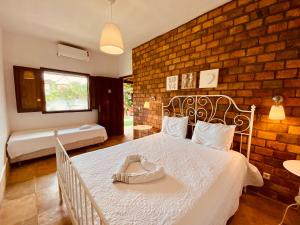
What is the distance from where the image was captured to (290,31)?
156 centimetres

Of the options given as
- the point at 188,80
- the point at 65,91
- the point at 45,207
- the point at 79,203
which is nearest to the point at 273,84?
the point at 188,80

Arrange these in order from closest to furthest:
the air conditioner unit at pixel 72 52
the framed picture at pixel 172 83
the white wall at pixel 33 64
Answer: the framed picture at pixel 172 83 → the white wall at pixel 33 64 → the air conditioner unit at pixel 72 52

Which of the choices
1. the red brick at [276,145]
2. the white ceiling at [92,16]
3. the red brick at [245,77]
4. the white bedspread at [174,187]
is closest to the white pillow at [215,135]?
the white bedspread at [174,187]

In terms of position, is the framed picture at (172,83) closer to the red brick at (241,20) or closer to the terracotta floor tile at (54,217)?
the red brick at (241,20)

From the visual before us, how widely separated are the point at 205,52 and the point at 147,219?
238cm

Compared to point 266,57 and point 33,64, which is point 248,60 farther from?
point 33,64

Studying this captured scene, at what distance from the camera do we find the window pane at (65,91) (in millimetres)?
3574

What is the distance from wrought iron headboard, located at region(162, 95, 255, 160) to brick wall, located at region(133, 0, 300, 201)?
0.09 m

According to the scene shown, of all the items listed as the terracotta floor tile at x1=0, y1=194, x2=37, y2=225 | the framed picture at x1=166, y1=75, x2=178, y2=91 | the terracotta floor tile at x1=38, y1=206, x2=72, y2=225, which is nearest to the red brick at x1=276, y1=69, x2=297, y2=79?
the framed picture at x1=166, y1=75, x2=178, y2=91

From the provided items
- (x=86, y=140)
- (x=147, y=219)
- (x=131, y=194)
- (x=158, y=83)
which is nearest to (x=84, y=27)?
(x=158, y=83)

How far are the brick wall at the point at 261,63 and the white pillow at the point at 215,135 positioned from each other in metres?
0.37

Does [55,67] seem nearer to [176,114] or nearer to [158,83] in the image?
[158,83]

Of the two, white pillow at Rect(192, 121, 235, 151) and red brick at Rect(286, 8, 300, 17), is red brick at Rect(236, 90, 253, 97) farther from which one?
red brick at Rect(286, 8, 300, 17)

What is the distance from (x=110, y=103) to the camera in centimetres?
457
